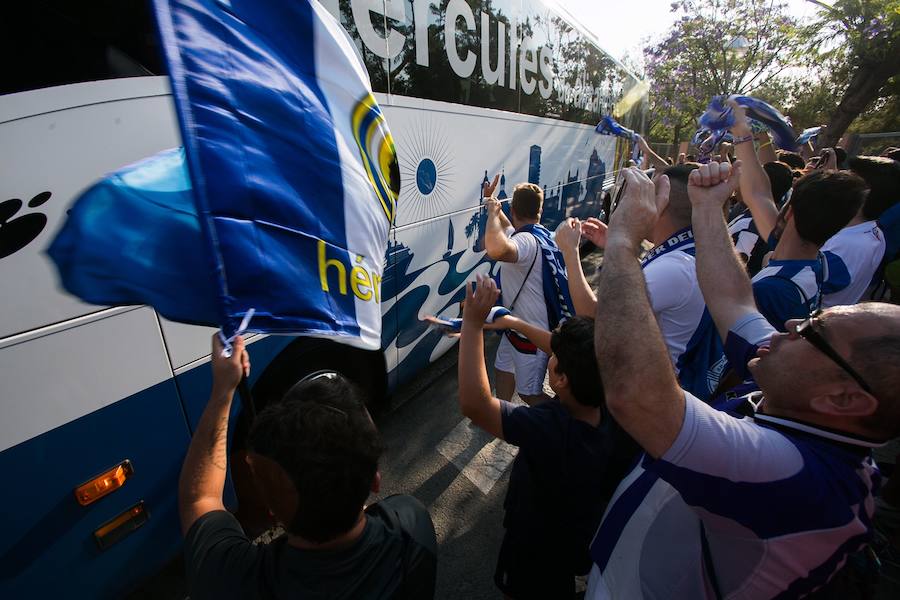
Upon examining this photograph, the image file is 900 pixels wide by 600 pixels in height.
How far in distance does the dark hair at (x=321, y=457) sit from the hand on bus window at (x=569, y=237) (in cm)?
160

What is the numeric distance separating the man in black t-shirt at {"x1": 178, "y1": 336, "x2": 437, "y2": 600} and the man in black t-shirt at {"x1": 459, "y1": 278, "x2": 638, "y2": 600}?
0.49 m

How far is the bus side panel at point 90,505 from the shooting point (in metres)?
1.52

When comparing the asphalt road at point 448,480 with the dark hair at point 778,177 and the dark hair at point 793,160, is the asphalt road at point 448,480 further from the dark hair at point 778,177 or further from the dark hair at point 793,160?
the dark hair at point 793,160

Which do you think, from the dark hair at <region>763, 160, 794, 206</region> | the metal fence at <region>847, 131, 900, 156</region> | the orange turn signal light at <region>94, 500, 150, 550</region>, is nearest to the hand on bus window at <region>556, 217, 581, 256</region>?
the orange turn signal light at <region>94, 500, 150, 550</region>

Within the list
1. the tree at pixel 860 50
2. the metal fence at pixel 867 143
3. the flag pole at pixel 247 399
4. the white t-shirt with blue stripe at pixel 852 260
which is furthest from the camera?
the tree at pixel 860 50

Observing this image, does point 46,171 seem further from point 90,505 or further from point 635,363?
point 635,363

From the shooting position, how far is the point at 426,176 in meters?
3.37

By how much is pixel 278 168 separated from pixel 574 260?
1.60m

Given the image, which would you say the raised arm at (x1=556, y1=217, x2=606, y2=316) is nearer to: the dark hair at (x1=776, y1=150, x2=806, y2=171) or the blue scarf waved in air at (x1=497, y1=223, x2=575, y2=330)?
the blue scarf waved in air at (x1=497, y1=223, x2=575, y2=330)

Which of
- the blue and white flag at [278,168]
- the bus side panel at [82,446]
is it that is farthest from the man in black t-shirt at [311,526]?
the bus side panel at [82,446]

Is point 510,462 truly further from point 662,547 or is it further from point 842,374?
point 842,374

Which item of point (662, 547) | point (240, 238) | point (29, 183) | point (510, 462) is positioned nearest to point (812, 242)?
point (662, 547)

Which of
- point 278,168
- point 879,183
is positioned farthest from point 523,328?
point 879,183

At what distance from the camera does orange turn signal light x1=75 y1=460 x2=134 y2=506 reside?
168 centimetres
